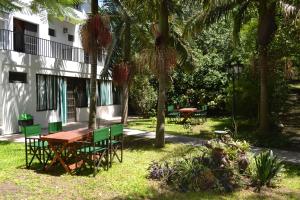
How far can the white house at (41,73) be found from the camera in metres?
16.8

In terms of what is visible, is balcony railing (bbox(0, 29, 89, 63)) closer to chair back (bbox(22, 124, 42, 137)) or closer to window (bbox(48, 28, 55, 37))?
window (bbox(48, 28, 55, 37))

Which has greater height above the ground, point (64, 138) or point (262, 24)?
point (262, 24)

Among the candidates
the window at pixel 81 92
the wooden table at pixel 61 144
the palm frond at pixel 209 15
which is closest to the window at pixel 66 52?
the window at pixel 81 92

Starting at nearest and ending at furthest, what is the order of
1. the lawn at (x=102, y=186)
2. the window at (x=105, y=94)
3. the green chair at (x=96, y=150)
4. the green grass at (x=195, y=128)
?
the lawn at (x=102, y=186) → the green chair at (x=96, y=150) → the green grass at (x=195, y=128) → the window at (x=105, y=94)

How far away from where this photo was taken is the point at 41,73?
62.0 feet

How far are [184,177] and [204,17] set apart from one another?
27.4 ft

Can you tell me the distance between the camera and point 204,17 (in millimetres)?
15102

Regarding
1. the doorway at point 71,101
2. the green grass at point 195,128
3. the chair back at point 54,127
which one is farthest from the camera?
the doorway at point 71,101

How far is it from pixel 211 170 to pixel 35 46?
13788 mm

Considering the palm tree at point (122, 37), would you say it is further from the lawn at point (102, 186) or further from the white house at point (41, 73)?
the lawn at point (102, 186)

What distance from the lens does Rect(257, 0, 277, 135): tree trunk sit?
14852 millimetres

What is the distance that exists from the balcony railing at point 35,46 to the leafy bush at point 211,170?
10.9m

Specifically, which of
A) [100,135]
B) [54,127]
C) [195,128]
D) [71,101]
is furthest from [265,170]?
[71,101]

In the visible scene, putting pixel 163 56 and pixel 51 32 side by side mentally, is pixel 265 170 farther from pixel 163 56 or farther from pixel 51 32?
pixel 51 32
